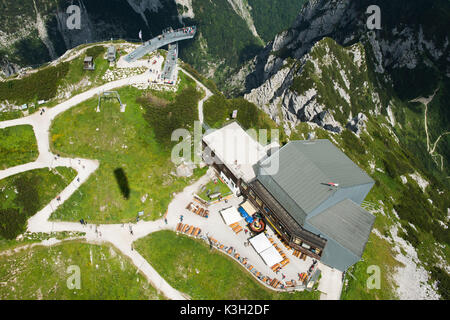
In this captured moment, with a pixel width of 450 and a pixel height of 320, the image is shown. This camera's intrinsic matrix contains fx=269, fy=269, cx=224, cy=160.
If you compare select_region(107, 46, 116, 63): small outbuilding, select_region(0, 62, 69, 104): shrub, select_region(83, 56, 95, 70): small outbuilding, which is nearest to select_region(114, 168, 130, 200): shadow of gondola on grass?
select_region(0, 62, 69, 104): shrub

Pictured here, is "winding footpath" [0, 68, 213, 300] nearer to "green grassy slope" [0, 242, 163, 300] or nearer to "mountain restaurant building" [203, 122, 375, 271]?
"green grassy slope" [0, 242, 163, 300]

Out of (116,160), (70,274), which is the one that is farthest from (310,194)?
(70,274)

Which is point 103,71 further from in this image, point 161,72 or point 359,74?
point 359,74

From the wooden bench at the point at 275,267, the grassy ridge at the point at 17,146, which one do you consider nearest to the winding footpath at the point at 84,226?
the grassy ridge at the point at 17,146
